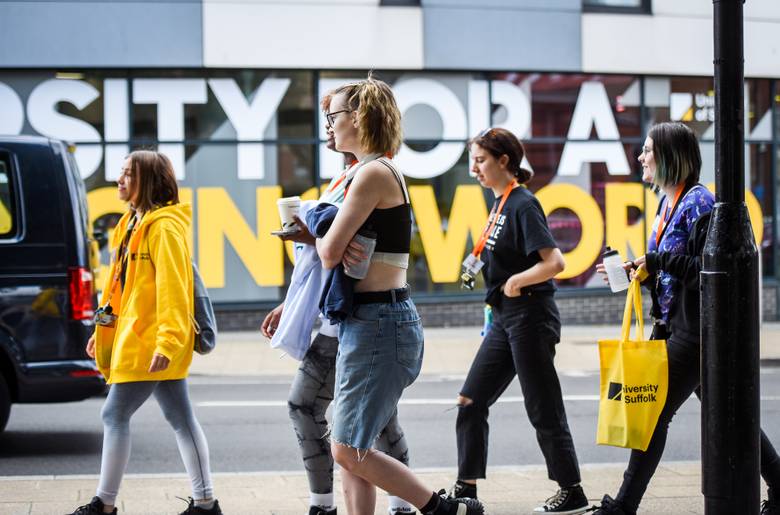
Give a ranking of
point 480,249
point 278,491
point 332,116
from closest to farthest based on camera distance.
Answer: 1. point 332,116
2. point 480,249
3. point 278,491

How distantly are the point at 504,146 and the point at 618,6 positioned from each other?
12.7 m

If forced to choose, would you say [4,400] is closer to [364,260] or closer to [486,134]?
[486,134]

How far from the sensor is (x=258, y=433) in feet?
29.3

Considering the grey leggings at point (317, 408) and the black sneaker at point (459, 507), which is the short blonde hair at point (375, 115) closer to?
the grey leggings at point (317, 408)

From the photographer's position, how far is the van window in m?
7.69

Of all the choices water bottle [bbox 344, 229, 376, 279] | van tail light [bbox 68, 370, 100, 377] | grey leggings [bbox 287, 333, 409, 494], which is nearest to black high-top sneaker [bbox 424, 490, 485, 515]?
grey leggings [bbox 287, 333, 409, 494]

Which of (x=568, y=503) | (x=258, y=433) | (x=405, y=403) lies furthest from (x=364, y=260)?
(x=405, y=403)

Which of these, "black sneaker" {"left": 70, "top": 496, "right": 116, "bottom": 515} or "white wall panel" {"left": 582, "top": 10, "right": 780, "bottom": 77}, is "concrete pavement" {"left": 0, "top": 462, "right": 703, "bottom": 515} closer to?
"black sneaker" {"left": 70, "top": 496, "right": 116, "bottom": 515}

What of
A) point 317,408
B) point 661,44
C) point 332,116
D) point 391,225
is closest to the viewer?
point 391,225

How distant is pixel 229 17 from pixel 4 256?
9343 millimetres

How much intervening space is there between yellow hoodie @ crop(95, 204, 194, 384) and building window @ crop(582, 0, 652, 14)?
43.5 feet

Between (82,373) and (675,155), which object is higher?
(675,155)

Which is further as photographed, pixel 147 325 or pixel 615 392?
pixel 147 325

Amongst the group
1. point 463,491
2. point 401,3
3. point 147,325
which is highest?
point 401,3
